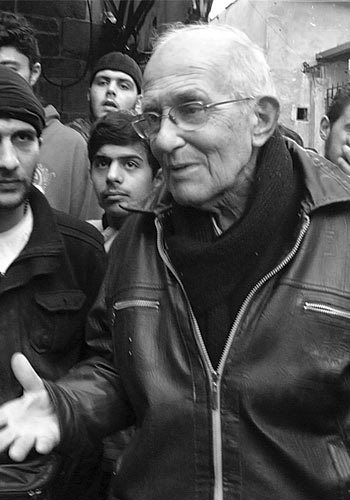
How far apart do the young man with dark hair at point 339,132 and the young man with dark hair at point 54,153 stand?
1.22m

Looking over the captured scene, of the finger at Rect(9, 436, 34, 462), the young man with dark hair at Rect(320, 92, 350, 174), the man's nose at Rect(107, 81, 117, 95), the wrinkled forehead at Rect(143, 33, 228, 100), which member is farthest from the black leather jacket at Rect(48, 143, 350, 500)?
the man's nose at Rect(107, 81, 117, 95)

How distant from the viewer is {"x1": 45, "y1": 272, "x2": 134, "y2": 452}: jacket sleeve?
2037mm

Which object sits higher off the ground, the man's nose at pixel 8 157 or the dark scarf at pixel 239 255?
the man's nose at pixel 8 157

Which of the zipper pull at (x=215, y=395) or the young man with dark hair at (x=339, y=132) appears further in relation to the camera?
the young man with dark hair at (x=339, y=132)

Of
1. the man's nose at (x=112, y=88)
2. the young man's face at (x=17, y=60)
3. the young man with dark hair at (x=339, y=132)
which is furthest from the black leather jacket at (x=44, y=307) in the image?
the man's nose at (x=112, y=88)

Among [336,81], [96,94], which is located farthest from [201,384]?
[336,81]

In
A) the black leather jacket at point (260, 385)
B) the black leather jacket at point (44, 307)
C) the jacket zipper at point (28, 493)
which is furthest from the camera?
the black leather jacket at point (44, 307)

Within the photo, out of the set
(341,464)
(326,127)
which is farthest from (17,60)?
(341,464)

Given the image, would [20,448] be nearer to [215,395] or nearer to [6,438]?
[6,438]

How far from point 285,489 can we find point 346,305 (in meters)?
0.48

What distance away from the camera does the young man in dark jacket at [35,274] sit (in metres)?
2.45

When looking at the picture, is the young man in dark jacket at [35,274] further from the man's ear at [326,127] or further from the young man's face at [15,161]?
the man's ear at [326,127]

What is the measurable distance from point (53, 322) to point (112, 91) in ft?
8.33

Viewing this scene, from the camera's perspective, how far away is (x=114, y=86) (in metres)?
4.76
